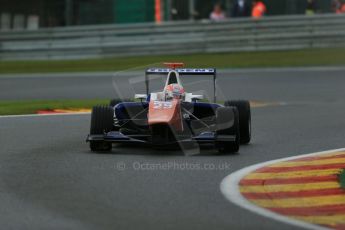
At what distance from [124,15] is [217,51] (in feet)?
15.6

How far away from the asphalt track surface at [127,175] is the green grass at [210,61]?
8.58 meters

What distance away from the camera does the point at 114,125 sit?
396 inches

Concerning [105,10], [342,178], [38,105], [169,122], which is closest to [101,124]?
[169,122]

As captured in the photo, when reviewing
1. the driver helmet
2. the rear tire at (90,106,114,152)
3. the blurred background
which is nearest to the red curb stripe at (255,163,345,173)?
the driver helmet

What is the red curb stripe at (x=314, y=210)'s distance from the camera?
6672mm

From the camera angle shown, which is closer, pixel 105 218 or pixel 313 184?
pixel 105 218

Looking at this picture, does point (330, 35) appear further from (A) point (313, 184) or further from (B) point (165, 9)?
(A) point (313, 184)

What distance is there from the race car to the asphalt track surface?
7.2 inches

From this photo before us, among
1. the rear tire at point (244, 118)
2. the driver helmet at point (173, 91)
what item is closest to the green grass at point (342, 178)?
the rear tire at point (244, 118)

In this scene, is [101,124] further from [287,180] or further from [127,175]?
[287,180]

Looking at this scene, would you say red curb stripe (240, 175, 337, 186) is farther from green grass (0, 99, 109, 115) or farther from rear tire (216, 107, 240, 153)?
green grass (0, 99, 109, 115)

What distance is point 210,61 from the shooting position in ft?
80.7

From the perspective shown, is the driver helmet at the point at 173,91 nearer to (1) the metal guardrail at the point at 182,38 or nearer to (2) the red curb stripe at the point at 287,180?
(2) the red curb stripe at the point at 287,180

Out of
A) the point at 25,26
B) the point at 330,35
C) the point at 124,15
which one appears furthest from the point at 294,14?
the point at 25,26
